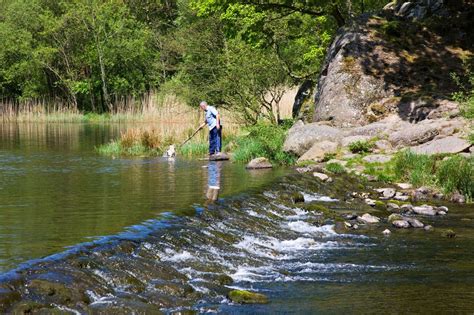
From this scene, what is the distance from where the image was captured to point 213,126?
78.4 feet

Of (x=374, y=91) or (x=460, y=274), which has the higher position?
(x=374, y=91)

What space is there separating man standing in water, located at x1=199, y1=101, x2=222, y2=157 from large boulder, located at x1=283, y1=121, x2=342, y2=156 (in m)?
2.44

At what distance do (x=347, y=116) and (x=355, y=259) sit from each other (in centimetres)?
1340

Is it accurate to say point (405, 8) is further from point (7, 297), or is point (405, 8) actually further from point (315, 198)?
point (7, 297)

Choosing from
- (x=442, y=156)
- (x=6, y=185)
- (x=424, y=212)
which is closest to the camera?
(x=424, y=212)

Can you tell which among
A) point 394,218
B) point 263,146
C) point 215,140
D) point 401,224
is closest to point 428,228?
point 401,224

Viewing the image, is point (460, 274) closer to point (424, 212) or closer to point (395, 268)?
point (395, 268)

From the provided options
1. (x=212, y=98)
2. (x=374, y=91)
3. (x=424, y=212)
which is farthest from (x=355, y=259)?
(x=212, y=98)

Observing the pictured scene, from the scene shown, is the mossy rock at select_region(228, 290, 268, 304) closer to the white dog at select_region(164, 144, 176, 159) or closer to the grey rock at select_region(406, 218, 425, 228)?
the grey rock at select_region(406, 218, 425, 228)

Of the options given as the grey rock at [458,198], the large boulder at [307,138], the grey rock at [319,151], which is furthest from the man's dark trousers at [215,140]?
the grey rock at [458,198]

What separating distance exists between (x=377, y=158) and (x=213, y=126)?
5.82 meters

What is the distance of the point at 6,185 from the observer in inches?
717

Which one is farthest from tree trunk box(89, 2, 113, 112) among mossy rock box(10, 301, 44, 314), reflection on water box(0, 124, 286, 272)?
mossy rock box(10, 301, 44, 314)

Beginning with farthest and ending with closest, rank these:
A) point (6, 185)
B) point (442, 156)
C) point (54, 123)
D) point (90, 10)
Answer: point (90, 10) → point (54, 123) → point (442, 156) → point (6, 185)
